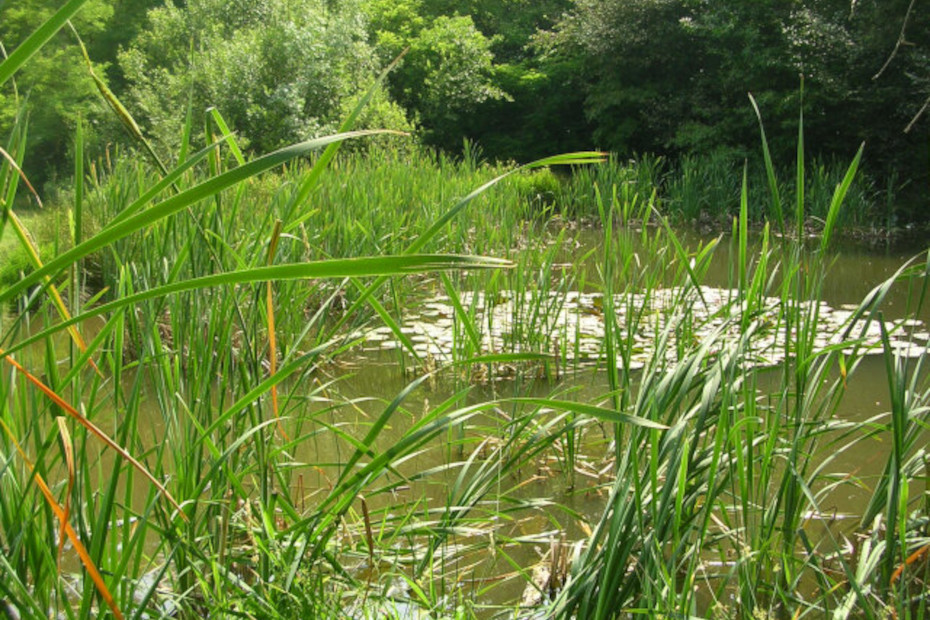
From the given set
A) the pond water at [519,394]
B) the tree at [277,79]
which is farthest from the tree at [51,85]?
the pond water at [519,394]

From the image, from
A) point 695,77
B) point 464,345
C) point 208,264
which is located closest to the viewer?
point 208,264

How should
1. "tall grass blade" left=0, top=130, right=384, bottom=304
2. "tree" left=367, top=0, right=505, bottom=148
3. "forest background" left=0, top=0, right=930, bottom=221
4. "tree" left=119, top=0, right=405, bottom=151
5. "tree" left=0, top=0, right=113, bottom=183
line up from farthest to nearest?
"tree" left=367, top=0, right=505, bottom=148 → "tree" left=0, top=0, right=113, bottom=183 → "tree" left=119, top=0, right=405, bottom=151 → "forest background" left=0, top=0, right=930, bottom=221 → "tall grass blade" left=0, top=130, right=384, bottom=304

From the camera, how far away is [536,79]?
16.0m

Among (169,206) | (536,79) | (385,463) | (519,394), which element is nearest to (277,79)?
(536,79)

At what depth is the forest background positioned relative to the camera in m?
10.5

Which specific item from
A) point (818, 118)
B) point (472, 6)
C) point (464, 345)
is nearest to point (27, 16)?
point (472, 6)

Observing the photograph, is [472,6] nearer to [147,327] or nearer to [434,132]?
[434,132]

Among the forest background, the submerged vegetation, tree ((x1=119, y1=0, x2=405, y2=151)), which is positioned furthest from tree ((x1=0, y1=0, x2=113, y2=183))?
the submerged vegetation

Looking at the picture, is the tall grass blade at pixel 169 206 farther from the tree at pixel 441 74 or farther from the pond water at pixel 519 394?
the tree at pixel 441 74

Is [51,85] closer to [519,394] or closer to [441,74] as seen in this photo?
[441,74]

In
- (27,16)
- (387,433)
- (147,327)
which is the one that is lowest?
(387,433)

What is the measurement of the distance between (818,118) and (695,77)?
9.11 feet

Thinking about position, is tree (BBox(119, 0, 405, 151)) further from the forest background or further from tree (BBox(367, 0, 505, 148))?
tree (BBox(367, 0, 505, 148))

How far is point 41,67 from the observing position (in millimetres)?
12422
